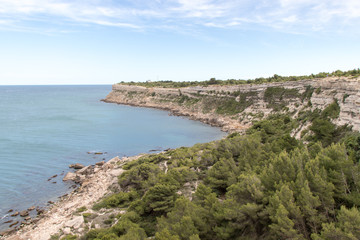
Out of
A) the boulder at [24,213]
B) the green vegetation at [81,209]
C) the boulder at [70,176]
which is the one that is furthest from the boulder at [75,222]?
the boulder at [70,176]

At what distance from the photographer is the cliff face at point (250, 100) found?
29727mm

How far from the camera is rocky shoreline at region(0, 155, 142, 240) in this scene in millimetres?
18203

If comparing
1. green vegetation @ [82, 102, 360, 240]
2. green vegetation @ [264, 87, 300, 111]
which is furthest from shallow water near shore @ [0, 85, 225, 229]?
green vegetation @ [264, 87, 300, 111]

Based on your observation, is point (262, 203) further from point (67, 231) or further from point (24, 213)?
point (24, 213)

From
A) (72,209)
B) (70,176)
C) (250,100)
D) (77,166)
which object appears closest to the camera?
(72,209)

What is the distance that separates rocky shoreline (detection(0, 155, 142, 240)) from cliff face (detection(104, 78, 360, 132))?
26.1m

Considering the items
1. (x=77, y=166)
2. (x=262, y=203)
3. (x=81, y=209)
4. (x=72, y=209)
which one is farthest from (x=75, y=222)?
(x=77, y=166)

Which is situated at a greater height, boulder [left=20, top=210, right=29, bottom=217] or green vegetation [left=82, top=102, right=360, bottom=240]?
green vegetation [left=82, top=102, right=360, bottom=240]

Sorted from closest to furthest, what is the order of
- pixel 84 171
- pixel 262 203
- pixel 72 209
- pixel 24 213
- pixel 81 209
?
pixel 262 203 < pixel 81 209 < pixel 72 209 < pixel 24 213 < pixel 84 171

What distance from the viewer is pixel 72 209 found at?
2189 centimetres

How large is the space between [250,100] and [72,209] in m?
52.4

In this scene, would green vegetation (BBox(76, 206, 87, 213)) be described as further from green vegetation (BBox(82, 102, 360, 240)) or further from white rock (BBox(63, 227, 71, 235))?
white rock (BBox(63, 227, 71, 235))

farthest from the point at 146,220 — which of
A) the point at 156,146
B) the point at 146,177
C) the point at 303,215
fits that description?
the point at 156,146

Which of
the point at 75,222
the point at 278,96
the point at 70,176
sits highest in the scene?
the point at 278,96
